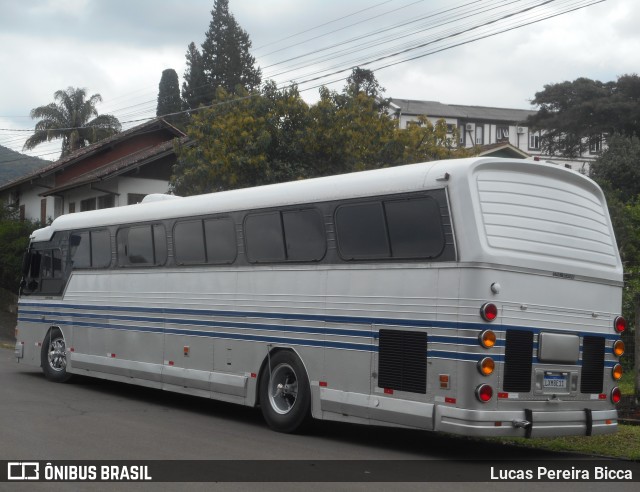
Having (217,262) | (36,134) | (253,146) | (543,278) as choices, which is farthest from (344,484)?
(36,134)

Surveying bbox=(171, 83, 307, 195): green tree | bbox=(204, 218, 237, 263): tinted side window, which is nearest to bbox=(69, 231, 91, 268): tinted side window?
bbox=(204, 218, 237, 263): tinted side window

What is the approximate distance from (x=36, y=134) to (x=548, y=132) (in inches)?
1308

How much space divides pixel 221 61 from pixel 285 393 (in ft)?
196

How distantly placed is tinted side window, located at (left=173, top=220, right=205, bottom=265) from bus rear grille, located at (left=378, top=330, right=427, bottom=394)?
4321 millimetres

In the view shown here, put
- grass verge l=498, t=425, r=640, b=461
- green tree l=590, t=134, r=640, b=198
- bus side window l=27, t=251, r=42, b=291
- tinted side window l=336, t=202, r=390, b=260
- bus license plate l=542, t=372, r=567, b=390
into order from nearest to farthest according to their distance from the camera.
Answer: bus license plate l=542, t=372, r=567, b=390 < grass verge l=498, t=425, r=640, b=461 < tinted side window l=336, t=202, r=390, b=260 < bus side window l=27, t=251, r=42, b=291 < green tree l=590, t=134, r=640, b=198

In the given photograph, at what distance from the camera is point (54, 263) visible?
60.7ft

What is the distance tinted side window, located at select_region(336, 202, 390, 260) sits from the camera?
36.4 feet

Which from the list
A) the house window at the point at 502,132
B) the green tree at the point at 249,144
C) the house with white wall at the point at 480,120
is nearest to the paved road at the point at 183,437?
the green tree at the point at 249,144

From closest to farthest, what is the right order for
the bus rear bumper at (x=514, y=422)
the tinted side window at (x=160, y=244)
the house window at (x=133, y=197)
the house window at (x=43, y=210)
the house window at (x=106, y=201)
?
the bus rear bumper at (x=514, y=422) → the tinted side window at (x=160, y=244) → the house window at (x=133, y=197) → the house window at (x=106, y=201) → the house window at (x=43, y=210)

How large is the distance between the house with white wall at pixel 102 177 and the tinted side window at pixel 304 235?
75.0 feet

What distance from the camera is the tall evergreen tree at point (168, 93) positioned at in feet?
237

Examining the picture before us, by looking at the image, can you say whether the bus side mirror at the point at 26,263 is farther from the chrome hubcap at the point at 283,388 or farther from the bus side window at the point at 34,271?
the chrome hubcap at the point at 283,388

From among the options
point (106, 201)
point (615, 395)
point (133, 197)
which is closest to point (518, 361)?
point (615, 395)

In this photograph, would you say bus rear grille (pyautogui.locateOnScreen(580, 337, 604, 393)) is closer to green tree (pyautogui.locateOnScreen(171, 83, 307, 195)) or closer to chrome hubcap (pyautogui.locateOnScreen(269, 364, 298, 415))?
chrome hubcap (pyautogui.locateOnScreen(269, 364, 298, 415))
